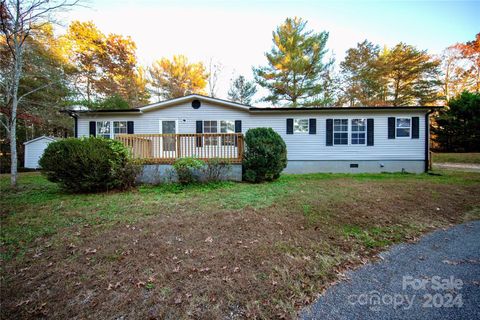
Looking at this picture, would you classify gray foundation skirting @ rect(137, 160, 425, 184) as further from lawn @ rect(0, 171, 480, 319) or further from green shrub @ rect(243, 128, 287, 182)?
lawn @ rect(0, 171, 480, 319)

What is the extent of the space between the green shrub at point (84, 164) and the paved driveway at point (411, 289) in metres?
6.38

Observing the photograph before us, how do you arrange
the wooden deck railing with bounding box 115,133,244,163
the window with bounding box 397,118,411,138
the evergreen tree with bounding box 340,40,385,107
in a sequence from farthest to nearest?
the evergreen tree with bounding box 340,40,385,107 < the window with bounding box 397,118,411,138 < the wooden deck railing with bounding box 115,133,244,163

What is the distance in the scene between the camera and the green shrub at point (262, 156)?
7.39 meters

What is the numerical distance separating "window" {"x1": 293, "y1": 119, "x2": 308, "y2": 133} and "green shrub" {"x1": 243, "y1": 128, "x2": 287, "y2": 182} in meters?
3.56

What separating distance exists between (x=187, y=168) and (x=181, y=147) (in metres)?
1.30

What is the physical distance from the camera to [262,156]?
7.39 m

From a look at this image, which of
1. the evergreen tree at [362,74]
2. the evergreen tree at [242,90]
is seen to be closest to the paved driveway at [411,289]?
the evergreen tree at [242,90]

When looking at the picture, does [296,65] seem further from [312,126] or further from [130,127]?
[130,127]

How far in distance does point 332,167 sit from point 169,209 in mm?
9074

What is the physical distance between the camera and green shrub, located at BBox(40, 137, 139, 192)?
578cm

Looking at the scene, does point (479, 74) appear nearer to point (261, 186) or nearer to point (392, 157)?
point (392, 157)

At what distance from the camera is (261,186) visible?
6836 mm

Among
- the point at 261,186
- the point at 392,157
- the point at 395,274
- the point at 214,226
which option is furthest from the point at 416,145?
the point at 214,226

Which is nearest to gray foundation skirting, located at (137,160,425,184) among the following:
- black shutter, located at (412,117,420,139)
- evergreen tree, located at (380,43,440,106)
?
black shutter, located at (412,117,420,139)
